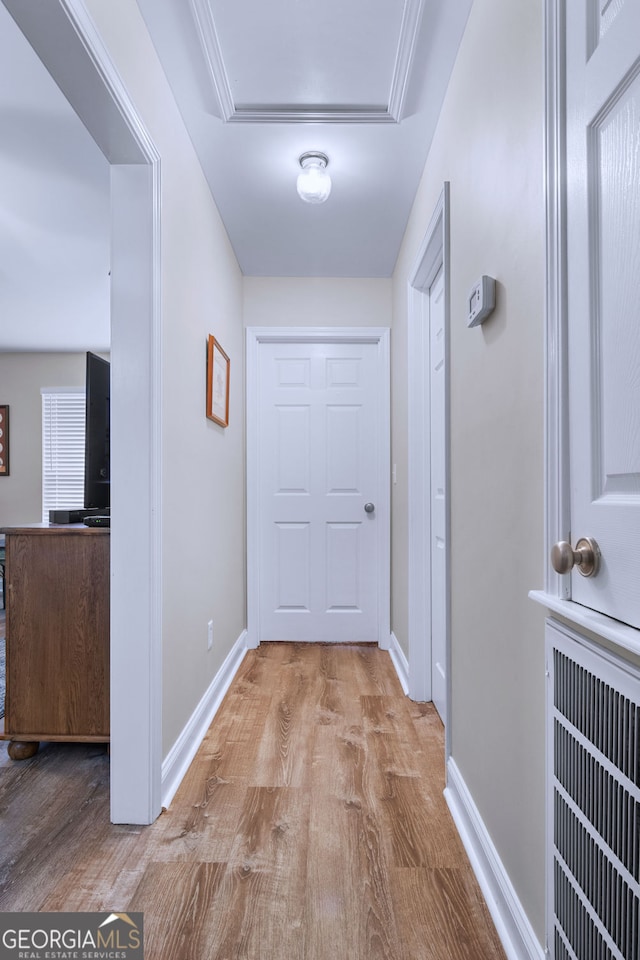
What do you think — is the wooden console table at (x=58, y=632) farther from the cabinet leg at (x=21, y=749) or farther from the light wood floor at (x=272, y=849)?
the light wood floor at (x=272, y=849)

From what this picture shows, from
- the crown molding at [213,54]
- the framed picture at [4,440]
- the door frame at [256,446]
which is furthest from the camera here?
the framed picture at [4,440]

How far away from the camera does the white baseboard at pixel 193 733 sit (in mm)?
1706

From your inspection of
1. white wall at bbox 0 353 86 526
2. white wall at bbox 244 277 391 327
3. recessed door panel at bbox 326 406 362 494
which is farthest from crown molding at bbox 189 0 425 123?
white wall at bbox 0 353 86 526

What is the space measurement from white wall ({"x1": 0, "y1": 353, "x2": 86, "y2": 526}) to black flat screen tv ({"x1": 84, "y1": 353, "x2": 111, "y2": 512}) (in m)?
3.53

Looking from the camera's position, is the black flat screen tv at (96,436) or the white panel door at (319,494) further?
the white panel door at (319,494)

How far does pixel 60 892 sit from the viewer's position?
128cm

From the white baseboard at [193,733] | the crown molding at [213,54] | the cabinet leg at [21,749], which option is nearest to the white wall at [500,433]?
the crown molding at [213,54]

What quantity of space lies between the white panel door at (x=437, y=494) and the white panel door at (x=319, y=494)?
99 cm

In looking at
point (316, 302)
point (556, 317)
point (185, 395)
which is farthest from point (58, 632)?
point (316, 302)

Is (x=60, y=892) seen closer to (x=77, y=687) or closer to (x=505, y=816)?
(x=77, y=687)

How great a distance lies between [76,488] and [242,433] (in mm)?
2728

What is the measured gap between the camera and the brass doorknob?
81 cm

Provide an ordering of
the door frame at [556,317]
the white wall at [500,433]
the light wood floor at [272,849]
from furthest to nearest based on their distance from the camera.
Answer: the light wood floor at [272,849] < the white wall at [500,433] < the door frame at [556,317]

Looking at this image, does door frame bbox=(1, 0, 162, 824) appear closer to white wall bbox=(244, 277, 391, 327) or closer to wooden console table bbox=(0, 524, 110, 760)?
wooden console table bbox=(0, 524, 110, 760)
